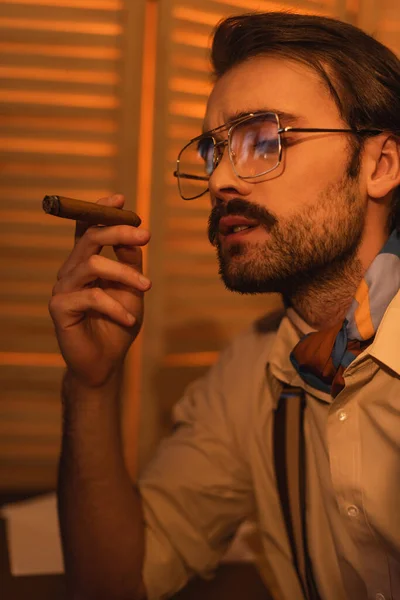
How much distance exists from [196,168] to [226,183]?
28 cm

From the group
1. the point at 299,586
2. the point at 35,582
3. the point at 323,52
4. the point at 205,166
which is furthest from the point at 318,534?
the point at 323,52

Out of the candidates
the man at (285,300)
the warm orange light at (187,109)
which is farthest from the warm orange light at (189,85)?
the man at (285,300)

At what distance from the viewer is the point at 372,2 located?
5.75 ft

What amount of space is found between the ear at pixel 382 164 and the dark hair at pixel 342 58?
0.07 feet

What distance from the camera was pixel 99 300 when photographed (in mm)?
1019

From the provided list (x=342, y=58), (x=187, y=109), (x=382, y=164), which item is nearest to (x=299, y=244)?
(x=382, y=164)

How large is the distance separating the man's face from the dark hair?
24mm

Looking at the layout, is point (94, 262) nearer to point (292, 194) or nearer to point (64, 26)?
point (292, 194)

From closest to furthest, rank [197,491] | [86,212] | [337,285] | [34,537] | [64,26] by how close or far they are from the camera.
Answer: [86,212] → [337,285] → [197,491] → [34,537] → [64,26]

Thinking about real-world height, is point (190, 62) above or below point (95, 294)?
above

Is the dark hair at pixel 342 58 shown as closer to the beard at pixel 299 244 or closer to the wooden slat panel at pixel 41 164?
the beard at pixel 299 244

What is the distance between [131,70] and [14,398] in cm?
87

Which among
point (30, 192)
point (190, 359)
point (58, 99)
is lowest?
point (190, 359)

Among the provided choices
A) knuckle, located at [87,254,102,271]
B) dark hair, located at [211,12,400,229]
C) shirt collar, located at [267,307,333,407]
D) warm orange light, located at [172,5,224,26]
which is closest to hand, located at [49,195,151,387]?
knuckle, located at [87,254,102,271]
